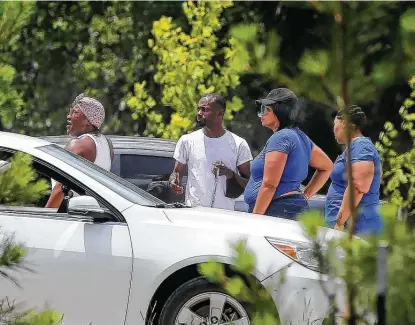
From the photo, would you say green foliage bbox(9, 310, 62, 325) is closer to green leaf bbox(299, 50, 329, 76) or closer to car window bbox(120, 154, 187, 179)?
green leaf bbox(299, 50, 329, 76)

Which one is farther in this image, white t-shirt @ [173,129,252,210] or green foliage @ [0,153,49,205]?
white t-shirt @ [173,129,252,210]

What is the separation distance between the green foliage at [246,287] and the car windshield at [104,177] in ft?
11.5

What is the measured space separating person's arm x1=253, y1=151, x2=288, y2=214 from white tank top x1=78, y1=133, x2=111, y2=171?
3.46ft

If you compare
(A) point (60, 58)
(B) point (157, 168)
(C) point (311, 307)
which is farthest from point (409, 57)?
(A) point (60, 58)

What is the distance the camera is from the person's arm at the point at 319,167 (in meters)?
7.94

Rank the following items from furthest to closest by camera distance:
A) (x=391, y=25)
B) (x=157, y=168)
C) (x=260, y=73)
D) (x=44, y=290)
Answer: (x=157, y=168) < (x=44, y=290) < (x=260, y=73) < (x=391, y=25)

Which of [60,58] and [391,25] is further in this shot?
[60,58]

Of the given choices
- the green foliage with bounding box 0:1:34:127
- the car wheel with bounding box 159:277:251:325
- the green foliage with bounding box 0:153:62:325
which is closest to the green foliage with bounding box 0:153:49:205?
the green foliage with bounding box 0:153:62:325

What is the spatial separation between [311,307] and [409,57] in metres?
3.22

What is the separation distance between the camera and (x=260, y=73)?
2889 mm

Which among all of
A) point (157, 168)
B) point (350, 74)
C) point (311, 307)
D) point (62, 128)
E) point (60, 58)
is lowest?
point (311, 307)

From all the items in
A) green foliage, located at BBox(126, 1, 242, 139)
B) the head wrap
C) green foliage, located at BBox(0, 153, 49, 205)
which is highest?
green foliage, located at BBox(126, 1, 242, 139)

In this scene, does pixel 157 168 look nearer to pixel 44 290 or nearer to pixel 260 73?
pixel 44 290

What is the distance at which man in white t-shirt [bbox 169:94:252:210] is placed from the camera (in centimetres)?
801
